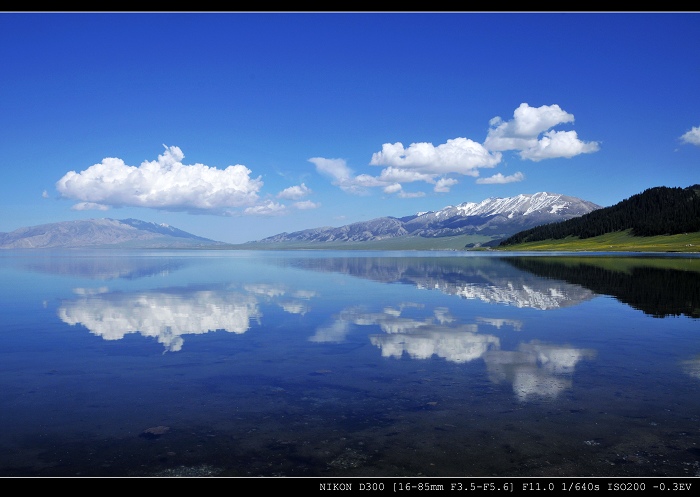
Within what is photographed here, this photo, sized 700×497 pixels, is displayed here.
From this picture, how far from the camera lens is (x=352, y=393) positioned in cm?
1708

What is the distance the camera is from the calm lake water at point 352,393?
11.8 metres

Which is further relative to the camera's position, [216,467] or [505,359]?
[505,359]

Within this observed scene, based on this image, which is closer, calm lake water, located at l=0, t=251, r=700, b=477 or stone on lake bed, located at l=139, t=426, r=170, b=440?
calm lake water, located at l=0, t=251, r=700, b=477

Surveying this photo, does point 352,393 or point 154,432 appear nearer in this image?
point 154,432

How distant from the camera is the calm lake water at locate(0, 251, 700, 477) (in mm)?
11773

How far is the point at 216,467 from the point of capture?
37.2 ft

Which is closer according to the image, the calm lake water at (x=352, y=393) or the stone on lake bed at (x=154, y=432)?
the calm lake water at (x=352, y=393)

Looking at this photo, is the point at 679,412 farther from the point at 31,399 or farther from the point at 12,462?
the point at 31,399

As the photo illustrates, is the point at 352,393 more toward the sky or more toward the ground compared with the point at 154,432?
more toward the ground
